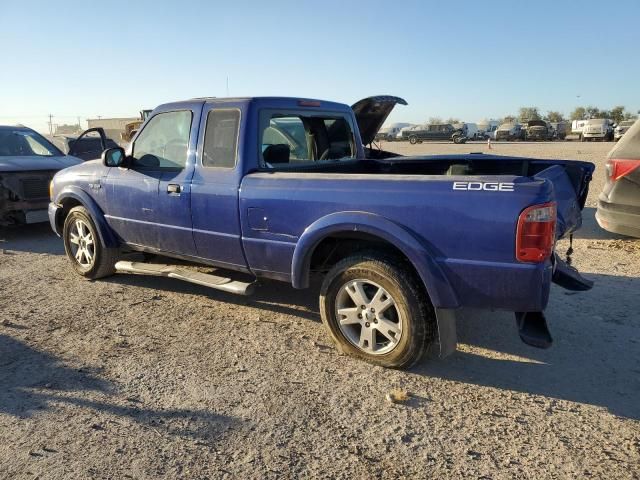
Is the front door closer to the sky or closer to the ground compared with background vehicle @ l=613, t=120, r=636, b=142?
closer to the ground

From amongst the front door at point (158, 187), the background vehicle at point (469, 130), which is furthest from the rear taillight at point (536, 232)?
the background vehicle at point (469, 130)

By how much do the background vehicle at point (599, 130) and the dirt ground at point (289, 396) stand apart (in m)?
40.6

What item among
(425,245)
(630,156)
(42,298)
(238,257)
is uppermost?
(630,156)

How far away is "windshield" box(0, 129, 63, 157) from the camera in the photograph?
29.5 feet

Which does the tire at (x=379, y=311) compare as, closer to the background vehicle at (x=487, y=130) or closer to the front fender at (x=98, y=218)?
the front fender at (x=98, y=218)

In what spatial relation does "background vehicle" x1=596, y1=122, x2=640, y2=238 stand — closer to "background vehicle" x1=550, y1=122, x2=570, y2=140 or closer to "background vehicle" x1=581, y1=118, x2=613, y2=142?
"background vehicle" x1=581, y1=118, x2=613, y2=142

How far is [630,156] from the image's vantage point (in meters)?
6.23

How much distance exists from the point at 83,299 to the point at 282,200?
2663 mm

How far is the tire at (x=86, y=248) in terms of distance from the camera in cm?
566

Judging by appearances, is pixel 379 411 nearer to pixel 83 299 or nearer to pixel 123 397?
pixel 123 397

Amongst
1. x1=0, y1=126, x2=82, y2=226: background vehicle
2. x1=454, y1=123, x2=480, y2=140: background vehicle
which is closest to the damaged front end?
x1=0, y1=126, x2=82, y2=226: background vehicle

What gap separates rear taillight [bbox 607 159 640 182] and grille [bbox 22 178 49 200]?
26.8ft

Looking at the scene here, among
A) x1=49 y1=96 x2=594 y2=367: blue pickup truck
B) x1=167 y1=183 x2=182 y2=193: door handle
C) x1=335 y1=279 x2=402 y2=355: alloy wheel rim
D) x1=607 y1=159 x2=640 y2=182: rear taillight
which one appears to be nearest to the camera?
x1=49 y1=96 x2=594 y2=367: blue pickup truck

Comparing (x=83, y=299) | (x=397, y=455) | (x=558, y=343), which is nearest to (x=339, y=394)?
(x=397, y=455)
